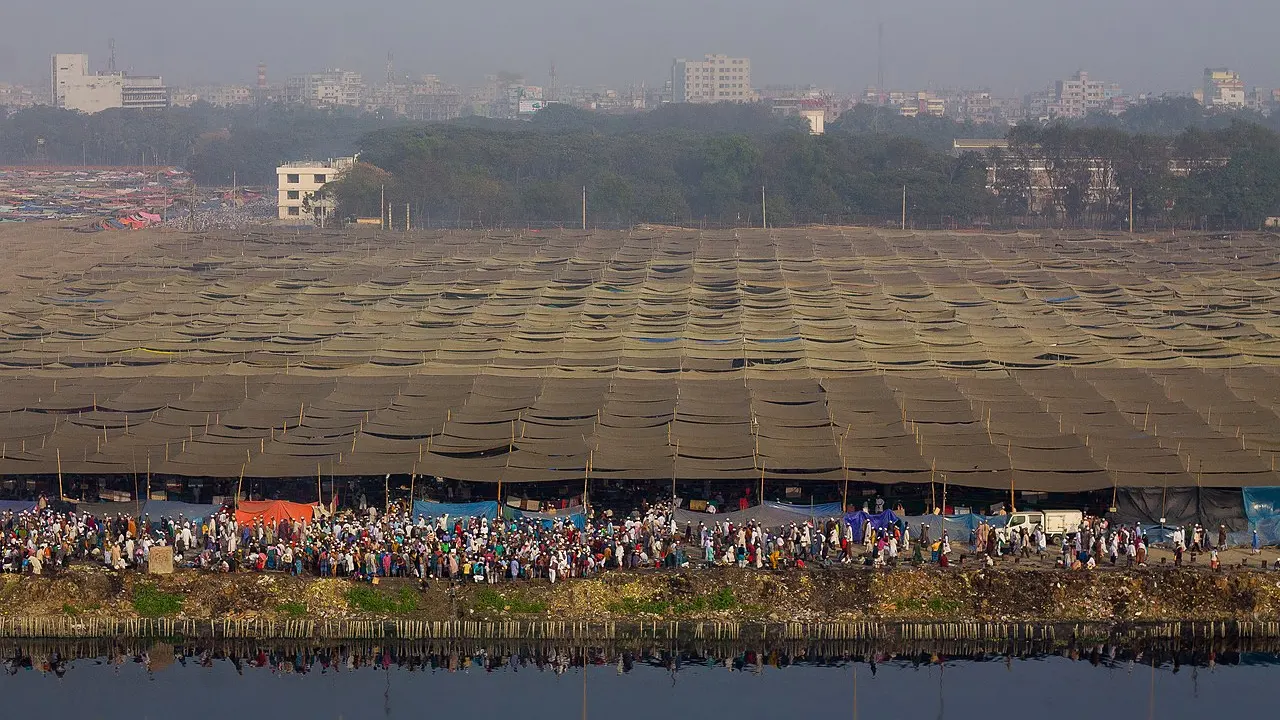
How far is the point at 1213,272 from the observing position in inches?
2463

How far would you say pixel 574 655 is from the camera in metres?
26.2

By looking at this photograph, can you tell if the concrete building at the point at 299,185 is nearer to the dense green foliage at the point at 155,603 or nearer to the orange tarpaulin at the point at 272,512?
the orange tarpaulin at the point at 272,512

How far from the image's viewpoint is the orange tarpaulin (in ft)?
92.4

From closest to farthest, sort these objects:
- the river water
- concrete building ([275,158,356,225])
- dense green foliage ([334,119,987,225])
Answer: the river water < dense green foliage ([334,119,987,225]) < concrete building ([275,158,356,225])

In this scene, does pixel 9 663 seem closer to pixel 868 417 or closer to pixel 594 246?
pixel 868 417

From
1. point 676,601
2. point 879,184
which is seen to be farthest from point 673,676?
point 879,184

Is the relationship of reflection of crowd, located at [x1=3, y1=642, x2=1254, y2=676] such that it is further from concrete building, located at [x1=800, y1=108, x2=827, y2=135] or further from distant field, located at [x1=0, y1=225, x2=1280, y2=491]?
concrete building, located at [x1=800, y1=108, x2=827, y2=135]

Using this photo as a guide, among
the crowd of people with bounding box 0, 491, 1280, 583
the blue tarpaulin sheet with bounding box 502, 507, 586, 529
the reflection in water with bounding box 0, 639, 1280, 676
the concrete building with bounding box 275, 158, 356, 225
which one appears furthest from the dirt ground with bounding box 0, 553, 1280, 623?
the concrete building with bounding box 275, 158, 356, 225

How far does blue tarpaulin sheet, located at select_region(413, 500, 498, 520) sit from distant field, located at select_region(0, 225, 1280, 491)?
42.1 inches

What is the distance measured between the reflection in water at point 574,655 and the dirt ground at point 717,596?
468 millimetres

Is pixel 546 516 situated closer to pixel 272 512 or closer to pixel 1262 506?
pixel 272 512

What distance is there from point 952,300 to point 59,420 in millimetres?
30154

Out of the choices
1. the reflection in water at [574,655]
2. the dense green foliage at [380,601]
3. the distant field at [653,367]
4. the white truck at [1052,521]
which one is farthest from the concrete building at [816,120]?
the dense green foliage at [380,601]

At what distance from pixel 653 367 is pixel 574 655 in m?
14.7
